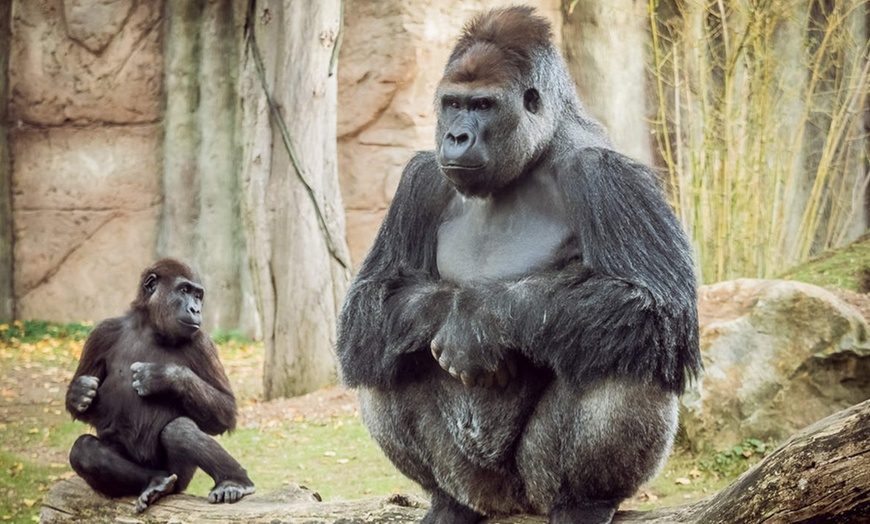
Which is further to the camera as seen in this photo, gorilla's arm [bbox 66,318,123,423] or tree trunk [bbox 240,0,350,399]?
tree trunk [bbox 240,0,350,399]

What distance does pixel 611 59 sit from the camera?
11602mm

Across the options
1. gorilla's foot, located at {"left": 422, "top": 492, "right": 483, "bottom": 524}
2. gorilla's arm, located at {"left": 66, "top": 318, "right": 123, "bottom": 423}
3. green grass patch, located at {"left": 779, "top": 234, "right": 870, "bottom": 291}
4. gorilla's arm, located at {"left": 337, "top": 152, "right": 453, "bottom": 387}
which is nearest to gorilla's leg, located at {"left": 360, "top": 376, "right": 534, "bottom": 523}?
gorilla's foot, located at {"left": 422, "top": 492, "right": 483, "bottom": 524}

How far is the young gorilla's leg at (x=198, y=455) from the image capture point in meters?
4.27

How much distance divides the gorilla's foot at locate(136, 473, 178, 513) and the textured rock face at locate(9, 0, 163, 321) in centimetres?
726

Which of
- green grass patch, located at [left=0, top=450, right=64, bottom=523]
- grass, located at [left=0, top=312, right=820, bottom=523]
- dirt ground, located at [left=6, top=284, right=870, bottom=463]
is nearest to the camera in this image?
green grass patch, located at [left=0, top=450, right=64, bottom=523]

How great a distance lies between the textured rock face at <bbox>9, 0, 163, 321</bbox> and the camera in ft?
36.6

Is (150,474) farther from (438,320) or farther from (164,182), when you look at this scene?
(164,182)

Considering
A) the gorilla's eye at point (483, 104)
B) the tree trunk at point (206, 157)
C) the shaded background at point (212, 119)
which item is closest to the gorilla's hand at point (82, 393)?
the gorilla's eye at point (483, 104)

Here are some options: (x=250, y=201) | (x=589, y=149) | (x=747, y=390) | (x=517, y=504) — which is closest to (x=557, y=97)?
(x=589, y=149)

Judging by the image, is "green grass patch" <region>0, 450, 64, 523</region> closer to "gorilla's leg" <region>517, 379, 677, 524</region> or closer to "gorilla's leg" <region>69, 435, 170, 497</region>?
"gorilla's leg" <region>69, 435, 170, 497</region>

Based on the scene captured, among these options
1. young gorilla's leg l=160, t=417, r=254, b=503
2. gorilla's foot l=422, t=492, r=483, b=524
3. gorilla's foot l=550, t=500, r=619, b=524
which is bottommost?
young gorilla's leg l=160, t=417, r=254, b=503

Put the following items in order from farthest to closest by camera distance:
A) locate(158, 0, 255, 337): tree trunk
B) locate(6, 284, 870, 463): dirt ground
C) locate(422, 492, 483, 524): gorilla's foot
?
locate(158, 0, 255, 337): tree trunk
locate(6, 284, 870, 463): dirt ground
locate(422, 492, 483, 524): gorilla's foot

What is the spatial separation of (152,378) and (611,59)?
823 cm

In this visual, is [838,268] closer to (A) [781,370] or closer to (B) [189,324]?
(A) [781,370]
